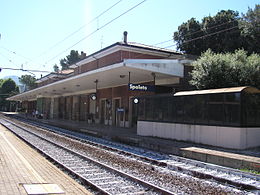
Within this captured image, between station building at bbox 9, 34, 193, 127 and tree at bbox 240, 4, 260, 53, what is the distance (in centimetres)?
771

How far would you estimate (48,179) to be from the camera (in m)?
7.20

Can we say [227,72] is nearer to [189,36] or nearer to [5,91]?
[189,36]

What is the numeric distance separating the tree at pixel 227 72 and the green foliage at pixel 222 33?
323 inches

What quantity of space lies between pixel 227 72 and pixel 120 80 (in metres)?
9.74

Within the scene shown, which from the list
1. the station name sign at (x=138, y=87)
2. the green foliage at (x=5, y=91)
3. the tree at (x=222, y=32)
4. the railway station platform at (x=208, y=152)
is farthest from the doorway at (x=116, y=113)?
the green foliage at (x=5, y=91)

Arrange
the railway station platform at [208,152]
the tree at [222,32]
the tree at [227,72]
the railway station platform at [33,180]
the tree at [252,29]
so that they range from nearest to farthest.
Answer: the railway station platform at [33,180]
the railway station platform at [208,152]
the tree at [227,72]
the tree at [252,29]
the tree at [222,32]

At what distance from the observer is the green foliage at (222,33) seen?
87.8ft

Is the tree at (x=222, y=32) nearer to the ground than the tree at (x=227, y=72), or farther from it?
farther from it

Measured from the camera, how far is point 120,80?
75.8ft

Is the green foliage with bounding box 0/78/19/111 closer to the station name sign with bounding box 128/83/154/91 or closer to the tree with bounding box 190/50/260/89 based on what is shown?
the station name sign with bounding box 128/83/154/91

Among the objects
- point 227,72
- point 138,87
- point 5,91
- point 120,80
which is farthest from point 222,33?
Result: point 5,91

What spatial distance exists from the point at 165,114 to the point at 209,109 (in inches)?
131

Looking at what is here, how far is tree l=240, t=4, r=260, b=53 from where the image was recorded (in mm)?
26297

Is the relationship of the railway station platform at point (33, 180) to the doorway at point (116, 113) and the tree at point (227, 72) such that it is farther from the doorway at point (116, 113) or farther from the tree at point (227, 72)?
the doorway at point (116, 113)
